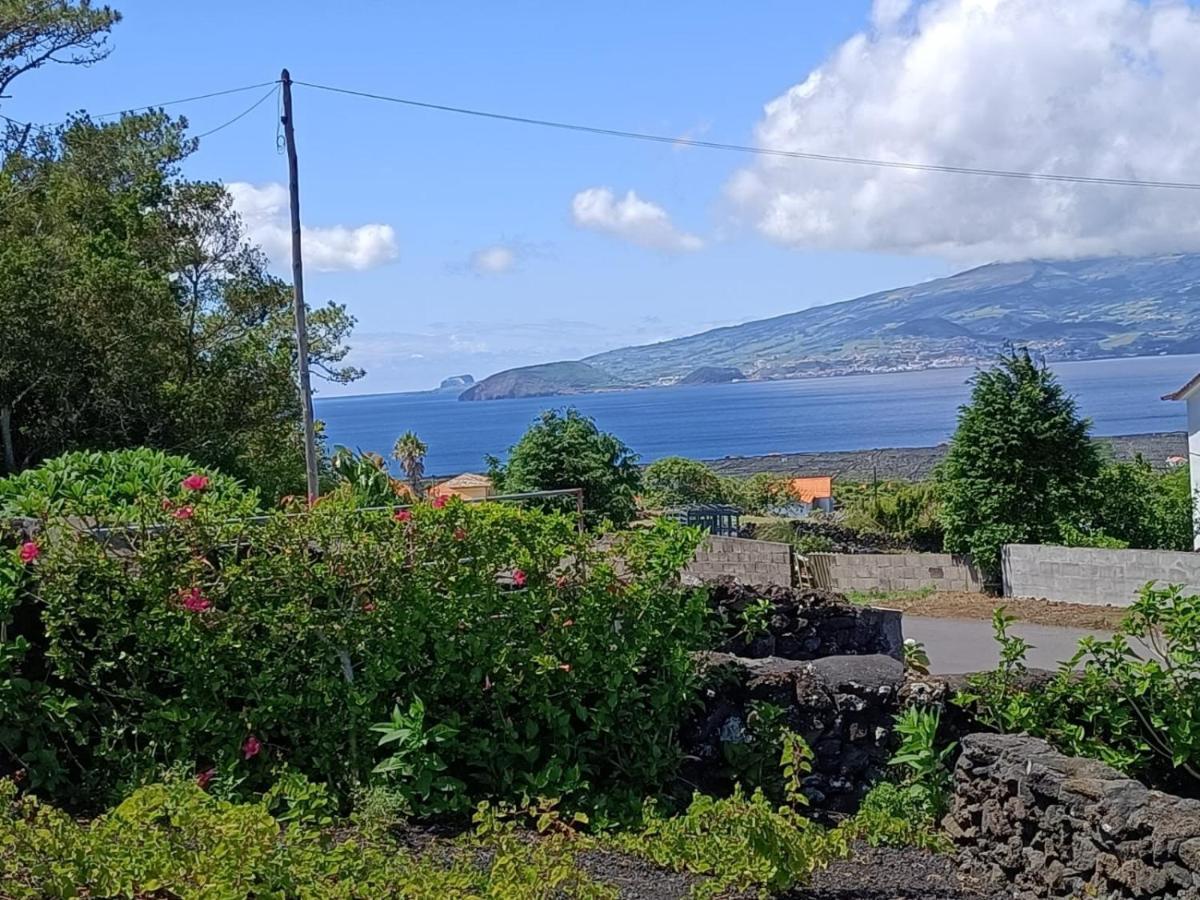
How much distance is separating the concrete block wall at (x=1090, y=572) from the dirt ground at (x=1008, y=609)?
29 centimetres

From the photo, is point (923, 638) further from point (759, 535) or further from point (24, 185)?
point (24, 185)

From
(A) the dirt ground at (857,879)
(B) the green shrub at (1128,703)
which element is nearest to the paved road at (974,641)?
(B) the green shrub at (1128,703)

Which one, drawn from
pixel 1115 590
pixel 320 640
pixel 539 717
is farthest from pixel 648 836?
pixel 1115 590

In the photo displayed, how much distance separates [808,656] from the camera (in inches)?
398

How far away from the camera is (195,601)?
22.5 feet

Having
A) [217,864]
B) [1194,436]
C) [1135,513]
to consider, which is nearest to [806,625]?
[217,864]

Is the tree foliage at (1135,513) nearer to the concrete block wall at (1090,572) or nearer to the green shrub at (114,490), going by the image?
the concrete block wall at (1090,572)

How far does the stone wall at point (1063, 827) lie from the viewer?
5.68 meters

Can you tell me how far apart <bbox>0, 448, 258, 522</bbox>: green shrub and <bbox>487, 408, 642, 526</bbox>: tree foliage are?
1511cm

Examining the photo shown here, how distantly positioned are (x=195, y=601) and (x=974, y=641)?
12.0 meters

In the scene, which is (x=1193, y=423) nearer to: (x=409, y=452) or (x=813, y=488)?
(x=409, y=452)

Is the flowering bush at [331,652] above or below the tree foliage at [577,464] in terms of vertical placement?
below

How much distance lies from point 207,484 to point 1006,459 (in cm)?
1754

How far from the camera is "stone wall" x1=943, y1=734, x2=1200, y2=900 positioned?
568cm
